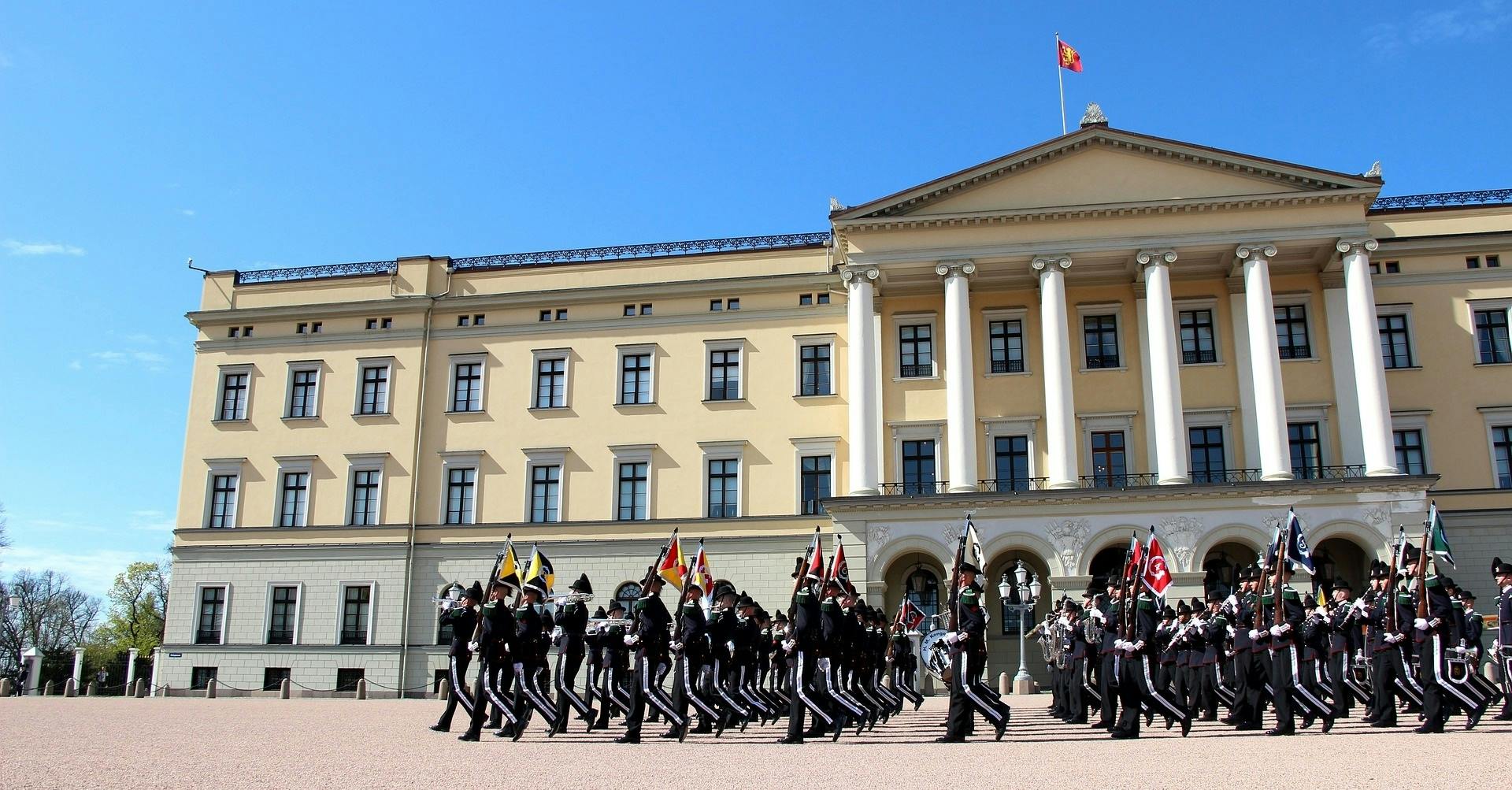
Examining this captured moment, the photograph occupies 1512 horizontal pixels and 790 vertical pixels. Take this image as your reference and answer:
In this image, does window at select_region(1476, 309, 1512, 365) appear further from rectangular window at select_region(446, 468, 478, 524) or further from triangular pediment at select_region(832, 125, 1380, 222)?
rectangular window at select_region(446, 468, 478, 524)

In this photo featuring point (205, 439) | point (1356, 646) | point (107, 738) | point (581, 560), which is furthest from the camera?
point (205, 439)

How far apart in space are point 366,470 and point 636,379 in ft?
27.8

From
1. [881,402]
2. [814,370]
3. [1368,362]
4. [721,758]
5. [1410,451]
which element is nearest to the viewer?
[721,758]

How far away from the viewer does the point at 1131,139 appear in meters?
30.0

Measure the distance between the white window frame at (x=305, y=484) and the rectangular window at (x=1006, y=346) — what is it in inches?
790

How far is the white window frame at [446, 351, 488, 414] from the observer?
1367 inches

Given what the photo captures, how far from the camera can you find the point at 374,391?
35.4 m

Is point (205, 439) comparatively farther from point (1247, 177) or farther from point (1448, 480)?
point (1448, 480)

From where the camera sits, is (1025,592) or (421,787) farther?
(1025,592)

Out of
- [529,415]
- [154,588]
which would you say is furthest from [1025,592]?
[154,588]

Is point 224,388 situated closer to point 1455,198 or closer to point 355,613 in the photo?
point 355,613

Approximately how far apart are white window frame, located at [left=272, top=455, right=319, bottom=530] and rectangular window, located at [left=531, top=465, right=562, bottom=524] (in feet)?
22.4

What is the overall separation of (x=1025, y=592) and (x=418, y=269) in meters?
20.8

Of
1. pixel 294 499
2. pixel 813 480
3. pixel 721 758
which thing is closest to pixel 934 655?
pixel 813 480
